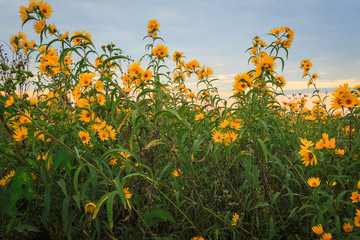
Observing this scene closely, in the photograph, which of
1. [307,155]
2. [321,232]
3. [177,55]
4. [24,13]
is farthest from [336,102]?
[177,55]

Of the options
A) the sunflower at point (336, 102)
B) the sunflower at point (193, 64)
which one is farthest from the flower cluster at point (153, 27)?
the sunflower at point (336, 102)

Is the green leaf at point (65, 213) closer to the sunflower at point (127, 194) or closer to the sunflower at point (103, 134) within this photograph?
the sunflower at point (127, 194)

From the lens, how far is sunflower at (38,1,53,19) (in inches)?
63.4

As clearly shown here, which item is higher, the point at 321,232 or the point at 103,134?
the point at 103,134

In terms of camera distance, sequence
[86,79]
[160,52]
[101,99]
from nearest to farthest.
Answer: [86,79], [101,99], [160,52]

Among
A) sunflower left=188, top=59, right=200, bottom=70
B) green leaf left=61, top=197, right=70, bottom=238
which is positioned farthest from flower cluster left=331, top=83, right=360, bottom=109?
sunflower left=188, top=59, right=200, bottom=70

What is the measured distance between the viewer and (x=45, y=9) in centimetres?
163

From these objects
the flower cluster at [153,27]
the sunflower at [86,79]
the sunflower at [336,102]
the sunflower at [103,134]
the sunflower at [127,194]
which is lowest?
the sunflower at [127,194]

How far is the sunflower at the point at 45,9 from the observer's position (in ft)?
5.29

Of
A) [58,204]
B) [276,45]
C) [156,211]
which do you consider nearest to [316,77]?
[276,45]

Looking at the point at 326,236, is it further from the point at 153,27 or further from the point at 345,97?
the point at 153,27

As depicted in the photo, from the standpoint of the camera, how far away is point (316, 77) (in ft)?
12.8

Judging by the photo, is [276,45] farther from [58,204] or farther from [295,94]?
[295,94]

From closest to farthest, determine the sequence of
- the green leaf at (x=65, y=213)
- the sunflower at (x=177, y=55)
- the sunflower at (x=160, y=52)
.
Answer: the green leaf at (x=65, y=213) < the sunflower at (x=160, y=52) < the sunflower at (x=177, y=55)
